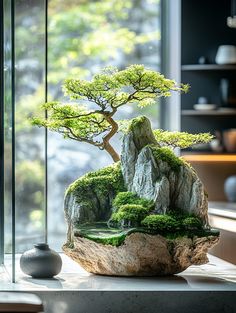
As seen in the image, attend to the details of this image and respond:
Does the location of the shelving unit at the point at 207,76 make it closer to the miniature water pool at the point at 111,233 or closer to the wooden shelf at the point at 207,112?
the wooden shelf at the point at 207,112

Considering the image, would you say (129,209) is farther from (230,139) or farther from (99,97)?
(230,139)

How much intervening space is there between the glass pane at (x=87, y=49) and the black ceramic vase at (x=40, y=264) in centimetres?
309

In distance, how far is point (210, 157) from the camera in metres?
7.66

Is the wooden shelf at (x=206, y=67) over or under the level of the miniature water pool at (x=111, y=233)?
over

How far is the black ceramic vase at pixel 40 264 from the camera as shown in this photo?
15.3 ft

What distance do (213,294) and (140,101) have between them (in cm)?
139

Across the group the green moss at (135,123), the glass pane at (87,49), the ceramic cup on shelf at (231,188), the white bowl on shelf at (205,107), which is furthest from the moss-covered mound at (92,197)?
the glass pane at (87,49)

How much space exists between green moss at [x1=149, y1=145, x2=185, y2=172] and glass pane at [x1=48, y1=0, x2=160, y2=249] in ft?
10.1

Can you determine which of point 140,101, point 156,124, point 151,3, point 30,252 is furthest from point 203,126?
point 30,252

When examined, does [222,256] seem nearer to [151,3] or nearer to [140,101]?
[140,101]

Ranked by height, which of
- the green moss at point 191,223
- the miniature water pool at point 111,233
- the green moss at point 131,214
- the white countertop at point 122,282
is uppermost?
the green moss at point 131,214

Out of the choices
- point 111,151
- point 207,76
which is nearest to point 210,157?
point 207,76

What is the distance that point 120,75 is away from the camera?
4934 millimetres

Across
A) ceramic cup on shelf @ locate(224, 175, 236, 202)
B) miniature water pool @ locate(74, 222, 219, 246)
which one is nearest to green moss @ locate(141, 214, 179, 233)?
miniature water pool @ locate(74, 222, 219, 246)
